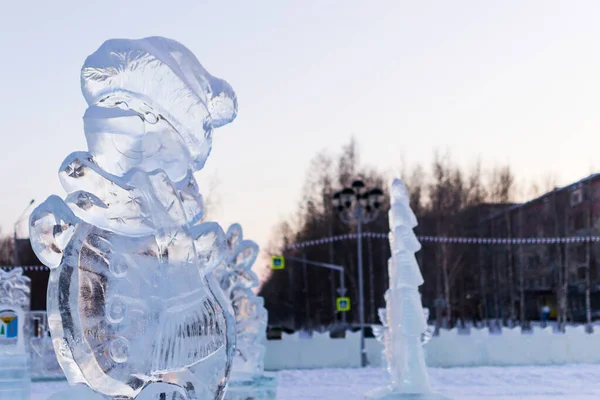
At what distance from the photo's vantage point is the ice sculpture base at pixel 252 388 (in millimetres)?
8414

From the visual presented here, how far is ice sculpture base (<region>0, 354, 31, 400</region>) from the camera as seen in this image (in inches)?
353

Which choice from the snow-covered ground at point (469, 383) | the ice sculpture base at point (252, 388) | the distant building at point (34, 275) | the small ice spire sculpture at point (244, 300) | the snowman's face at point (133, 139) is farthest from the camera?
the distant building at point (34, 275)

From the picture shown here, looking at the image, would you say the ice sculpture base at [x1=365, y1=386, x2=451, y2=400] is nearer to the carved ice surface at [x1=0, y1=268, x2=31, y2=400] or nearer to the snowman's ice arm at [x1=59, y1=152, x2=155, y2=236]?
the carved ice surface at [x1=0, y1=268, x2=31, y2=400]

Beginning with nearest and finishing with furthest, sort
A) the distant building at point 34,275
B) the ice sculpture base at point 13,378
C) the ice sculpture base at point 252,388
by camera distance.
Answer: the ice sculpture base at point 252,388 → the ice sculpture base at point 13,378 → the distant building at point 34,275

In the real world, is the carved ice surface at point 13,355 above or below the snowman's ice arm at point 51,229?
below

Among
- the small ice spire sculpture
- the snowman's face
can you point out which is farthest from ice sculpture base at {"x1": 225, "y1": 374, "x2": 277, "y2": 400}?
the snowman's face

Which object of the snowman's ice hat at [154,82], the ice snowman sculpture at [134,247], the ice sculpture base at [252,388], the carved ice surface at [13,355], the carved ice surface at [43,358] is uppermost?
the snowman's ice hat at [154,82]

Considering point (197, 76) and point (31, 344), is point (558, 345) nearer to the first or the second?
point (31, 344)

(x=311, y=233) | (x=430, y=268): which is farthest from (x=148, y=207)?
(x=311, y=233)

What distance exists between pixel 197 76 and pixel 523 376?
12.2 meters

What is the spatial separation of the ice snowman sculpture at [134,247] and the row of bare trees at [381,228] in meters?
28.7

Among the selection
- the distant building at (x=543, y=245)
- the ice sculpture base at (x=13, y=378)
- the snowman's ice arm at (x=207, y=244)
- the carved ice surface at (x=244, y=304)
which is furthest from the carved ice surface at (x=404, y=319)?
the distant building at (x=543, y=245)

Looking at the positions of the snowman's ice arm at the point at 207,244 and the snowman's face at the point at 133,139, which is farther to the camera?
the snowman's ice arm at the point at 207,244

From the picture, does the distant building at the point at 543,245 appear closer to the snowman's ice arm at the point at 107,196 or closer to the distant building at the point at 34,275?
the distant building at the point at 34,275
